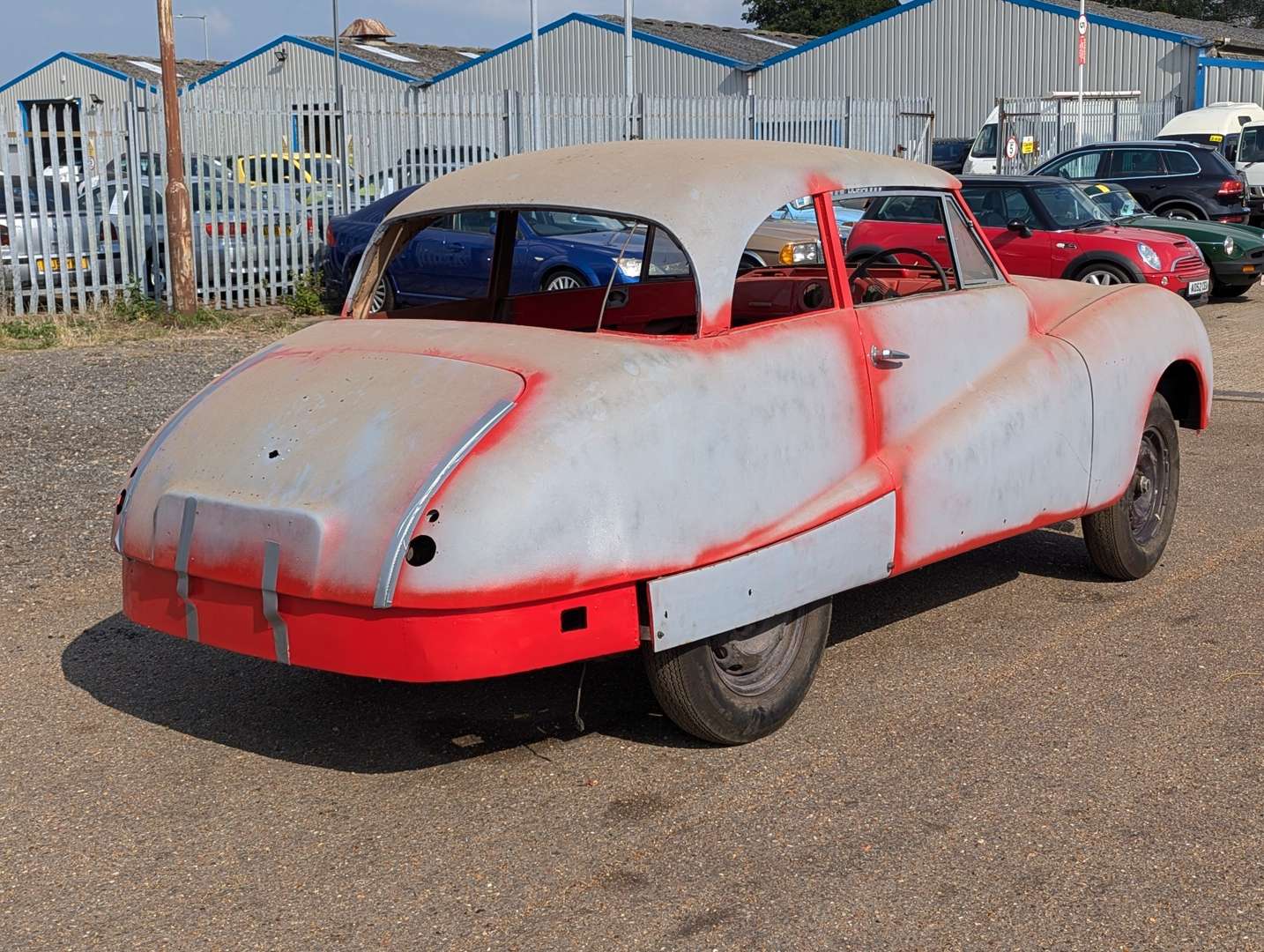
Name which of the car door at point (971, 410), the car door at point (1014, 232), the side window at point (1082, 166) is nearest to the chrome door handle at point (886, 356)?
the car door at point (971, 410)

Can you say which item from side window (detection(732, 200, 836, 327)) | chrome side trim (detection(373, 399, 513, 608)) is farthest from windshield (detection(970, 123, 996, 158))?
chrome side trim (detection(373, 399, 513, 608))

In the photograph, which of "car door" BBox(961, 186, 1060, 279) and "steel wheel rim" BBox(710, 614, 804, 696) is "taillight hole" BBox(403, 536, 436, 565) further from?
"car door" BBox(961, 186, 1060, 279)

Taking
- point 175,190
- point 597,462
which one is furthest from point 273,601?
point 175,190

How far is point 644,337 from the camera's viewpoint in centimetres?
431

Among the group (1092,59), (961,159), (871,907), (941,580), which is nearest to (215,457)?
Result: (871,907)

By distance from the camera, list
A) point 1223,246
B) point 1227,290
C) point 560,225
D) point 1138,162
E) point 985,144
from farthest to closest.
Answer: point 985,144 < point 1138,162 < point 1227,290 < point 1223,246 < point 560,225

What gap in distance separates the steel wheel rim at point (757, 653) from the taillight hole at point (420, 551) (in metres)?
0.97

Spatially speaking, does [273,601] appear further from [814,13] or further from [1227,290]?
[814,13]

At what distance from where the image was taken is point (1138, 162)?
73.2ft

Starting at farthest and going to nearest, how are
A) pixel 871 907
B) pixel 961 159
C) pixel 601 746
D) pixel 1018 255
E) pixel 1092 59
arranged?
pixel 1092 59 → pixel 961 159 → pixel 1018 255 → pixel 601 746 → pixel 871 907

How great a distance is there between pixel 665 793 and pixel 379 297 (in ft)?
7.24

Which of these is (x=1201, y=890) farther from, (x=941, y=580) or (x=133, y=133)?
(x=133, y=133)

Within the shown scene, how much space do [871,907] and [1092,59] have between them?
1668 inches

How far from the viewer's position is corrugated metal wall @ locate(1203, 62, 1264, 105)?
39.3 meters
